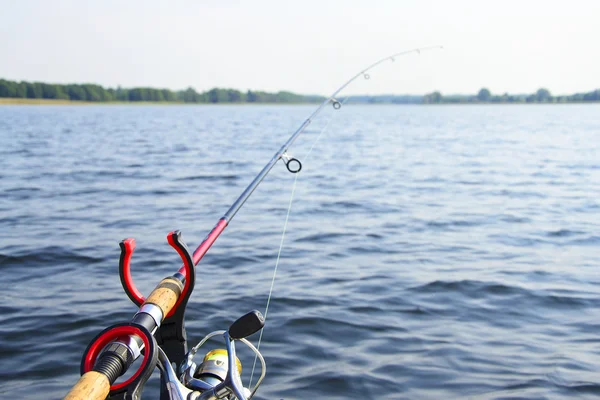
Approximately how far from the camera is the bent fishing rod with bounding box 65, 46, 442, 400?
1.82 m

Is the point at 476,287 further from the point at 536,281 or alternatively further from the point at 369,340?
the point at 369,340

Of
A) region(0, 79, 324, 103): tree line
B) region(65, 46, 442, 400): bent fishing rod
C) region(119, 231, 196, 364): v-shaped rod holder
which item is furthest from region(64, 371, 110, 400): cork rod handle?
region(0, 79, 324, 103): tree line

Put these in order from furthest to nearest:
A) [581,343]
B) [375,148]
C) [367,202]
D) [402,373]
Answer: [375,148]
[367,202]
[581,343]
[402,373]

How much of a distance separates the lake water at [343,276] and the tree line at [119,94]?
9354 cm

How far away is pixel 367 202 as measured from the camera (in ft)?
36.8

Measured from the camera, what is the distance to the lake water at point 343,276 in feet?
14.3

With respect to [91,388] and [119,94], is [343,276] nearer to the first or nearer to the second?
[91,388]

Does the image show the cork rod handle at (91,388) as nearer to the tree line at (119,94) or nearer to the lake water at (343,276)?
the lake water at (343,276)

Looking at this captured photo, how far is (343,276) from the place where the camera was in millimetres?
6500

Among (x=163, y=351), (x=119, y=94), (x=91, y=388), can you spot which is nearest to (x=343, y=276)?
(x=163, y=351)

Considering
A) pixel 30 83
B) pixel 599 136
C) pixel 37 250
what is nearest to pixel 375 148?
pixel 599 136

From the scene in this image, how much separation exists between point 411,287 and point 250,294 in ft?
4.67

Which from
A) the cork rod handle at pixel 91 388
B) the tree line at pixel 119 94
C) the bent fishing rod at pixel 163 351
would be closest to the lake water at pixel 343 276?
the bent fishing rod at pixel 163 351

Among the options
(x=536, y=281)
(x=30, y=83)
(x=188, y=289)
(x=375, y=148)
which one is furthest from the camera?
(x=30, y=83)
